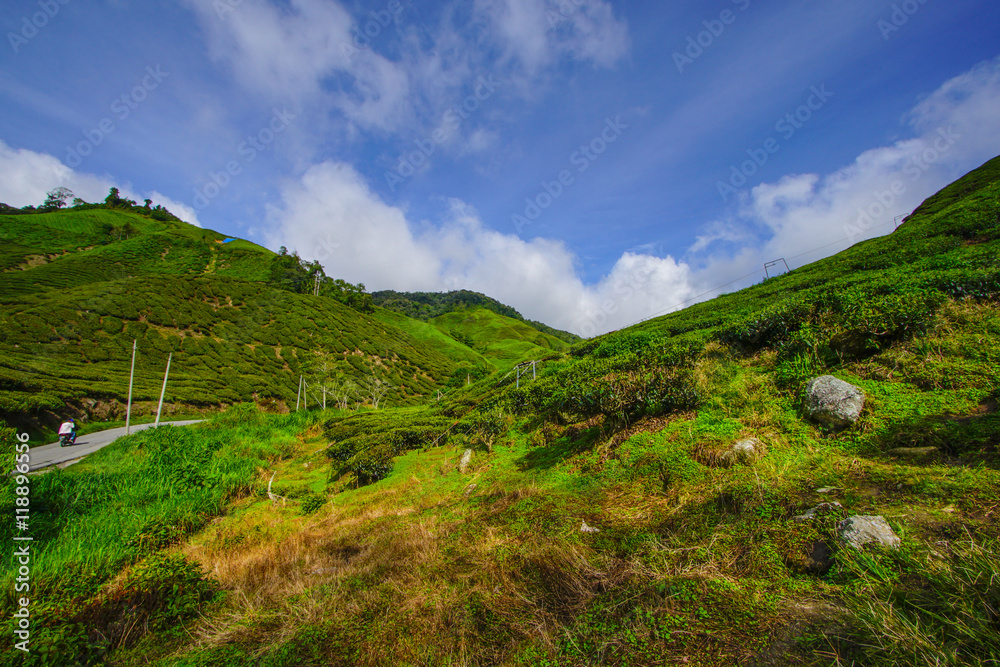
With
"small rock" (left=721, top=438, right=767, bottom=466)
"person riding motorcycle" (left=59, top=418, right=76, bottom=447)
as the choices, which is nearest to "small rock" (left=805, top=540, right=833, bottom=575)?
"small rock" (left=721, top=438, right=767, bottom=466)

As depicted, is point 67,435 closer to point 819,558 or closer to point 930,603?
point 819,558

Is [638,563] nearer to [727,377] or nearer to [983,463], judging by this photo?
[983,463]

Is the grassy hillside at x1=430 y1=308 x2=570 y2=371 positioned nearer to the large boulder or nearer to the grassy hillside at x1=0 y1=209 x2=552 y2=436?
the grassy hillside at x1=0 y1=209 x2=552 y2=436

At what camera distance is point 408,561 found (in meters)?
4.71

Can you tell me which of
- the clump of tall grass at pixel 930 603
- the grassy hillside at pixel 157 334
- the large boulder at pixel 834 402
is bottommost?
the clump of tall grass at pixel 930 603

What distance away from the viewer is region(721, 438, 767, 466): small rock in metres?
4.88

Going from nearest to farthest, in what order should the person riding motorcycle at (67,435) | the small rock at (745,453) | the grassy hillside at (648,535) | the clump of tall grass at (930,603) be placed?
1. the clump of tall grass at (930,603)
2. the grassy hillside at (648,535)
3. the small rock at (745,453)
4. the person riding motorcycle at (67,435)

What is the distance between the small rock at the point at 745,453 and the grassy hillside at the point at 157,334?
35143mm

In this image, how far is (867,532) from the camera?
288cm

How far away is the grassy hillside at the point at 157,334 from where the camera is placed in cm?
3088

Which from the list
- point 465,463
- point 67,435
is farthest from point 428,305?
point 465,463

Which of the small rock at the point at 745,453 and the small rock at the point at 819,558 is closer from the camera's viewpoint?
the small rock at the point at 819,558

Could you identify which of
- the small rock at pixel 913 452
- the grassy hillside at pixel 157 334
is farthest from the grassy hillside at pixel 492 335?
the small rock at pixel 913 452

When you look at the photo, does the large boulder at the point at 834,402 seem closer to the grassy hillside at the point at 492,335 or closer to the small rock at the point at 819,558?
the small rock at the point at 819,558
